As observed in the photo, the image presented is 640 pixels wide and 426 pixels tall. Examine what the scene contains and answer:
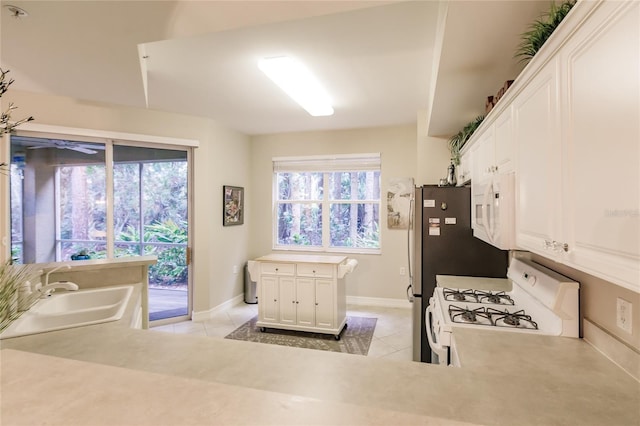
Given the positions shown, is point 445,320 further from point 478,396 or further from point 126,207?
point 126,207

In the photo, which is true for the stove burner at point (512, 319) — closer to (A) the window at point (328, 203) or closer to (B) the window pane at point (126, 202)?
(A) the window at point (328, 203)

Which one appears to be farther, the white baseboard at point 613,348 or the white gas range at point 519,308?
the white gas range at point 519,308

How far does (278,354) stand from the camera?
46.0 inches

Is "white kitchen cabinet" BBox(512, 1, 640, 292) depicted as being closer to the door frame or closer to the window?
the window

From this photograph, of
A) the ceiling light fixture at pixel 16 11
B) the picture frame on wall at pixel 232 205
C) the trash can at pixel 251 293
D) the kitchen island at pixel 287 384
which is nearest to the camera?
the kitchen island at pixel 287 384

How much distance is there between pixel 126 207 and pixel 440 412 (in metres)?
4.02

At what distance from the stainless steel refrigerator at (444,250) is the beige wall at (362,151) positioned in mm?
1840

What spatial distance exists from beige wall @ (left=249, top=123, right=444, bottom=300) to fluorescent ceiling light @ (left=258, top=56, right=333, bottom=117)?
4.21ft

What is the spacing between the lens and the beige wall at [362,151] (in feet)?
15.2


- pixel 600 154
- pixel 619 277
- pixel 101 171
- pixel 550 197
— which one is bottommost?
pixel 619 277

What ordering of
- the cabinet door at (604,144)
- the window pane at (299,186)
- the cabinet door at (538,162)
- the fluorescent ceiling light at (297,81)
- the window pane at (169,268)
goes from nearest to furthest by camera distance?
1. the cabinet door at (604,144)
2. the cabinet door at (538,162)
3. the fluorescent ceiling light at (297,81)
4. the window pane at (169,268)
5. the window pane at (299,186)

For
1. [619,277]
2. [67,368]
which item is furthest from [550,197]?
[67,368]

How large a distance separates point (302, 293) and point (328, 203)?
180 centimetres

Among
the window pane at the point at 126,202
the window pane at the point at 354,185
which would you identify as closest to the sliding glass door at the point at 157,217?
the window pane at the point at 126,202
